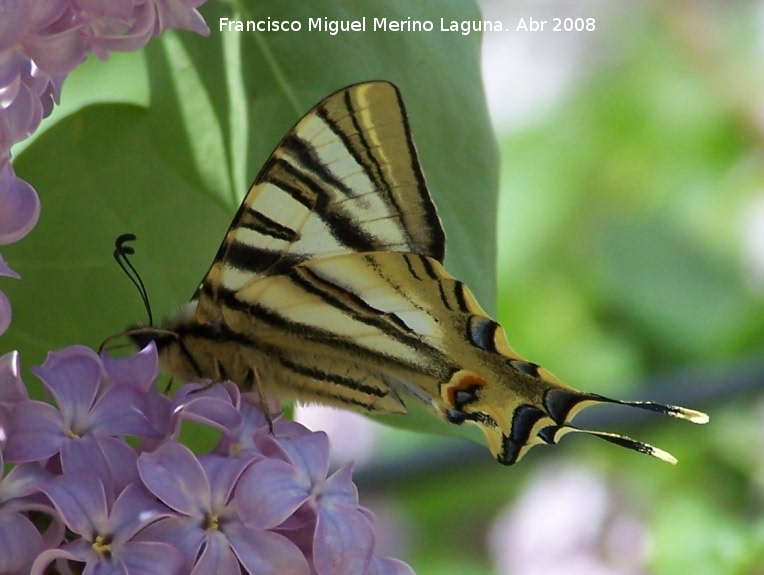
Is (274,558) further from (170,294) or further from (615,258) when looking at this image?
(615,258)

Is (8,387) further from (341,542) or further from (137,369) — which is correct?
(341,542)

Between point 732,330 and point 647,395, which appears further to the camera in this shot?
point 732,330

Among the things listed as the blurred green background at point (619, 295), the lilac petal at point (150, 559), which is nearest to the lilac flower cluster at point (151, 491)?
the lilac petal at point (150, 559)

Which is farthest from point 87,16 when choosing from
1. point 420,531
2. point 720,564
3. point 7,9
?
point 420,531

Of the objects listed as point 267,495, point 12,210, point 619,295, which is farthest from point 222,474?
point 619,295

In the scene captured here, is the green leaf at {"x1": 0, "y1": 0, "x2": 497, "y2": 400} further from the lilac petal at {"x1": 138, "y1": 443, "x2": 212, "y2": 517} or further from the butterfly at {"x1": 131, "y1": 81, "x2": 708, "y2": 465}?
the lilac petal at {"x1": 138, "y1": 443, "x2": 212, "y2": 517}

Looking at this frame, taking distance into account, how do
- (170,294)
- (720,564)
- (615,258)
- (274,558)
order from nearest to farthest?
(274,558), (170,294), (720,564), (615,258)

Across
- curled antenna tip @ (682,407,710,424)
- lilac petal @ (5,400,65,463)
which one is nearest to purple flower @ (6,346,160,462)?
lilac petal @ (5,400,65,463)
